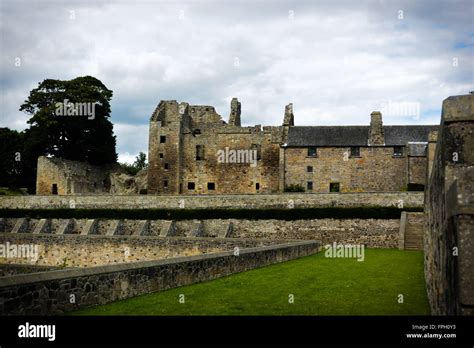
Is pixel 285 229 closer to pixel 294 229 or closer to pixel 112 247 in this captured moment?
pixel 294 229

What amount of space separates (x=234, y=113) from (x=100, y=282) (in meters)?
45.8

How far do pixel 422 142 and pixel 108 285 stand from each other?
39.2 metres

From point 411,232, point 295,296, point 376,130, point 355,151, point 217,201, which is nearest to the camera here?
point 295,296

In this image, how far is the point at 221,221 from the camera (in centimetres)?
3822

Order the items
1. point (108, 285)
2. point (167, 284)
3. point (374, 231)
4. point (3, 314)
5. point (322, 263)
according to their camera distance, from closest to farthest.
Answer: point (3, 314), point (108, 285), point (167, 284), point (322, 263), point (374, 231)

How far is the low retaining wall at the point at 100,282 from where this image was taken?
9.06 m

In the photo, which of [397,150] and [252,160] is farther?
[252,160]

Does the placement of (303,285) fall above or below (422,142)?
below

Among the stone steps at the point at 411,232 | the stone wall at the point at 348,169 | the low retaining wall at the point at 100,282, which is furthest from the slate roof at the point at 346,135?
the low retaining wall at the point at 100,282

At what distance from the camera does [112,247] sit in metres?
31.0

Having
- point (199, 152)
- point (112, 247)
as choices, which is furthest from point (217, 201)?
point (199, 152)

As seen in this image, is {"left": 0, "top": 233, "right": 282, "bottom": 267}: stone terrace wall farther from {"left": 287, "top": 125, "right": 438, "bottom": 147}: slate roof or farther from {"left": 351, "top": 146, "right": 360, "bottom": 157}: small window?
{"left": 287, "top": 125, "right": 438, "bottom": 147}: slate roof
